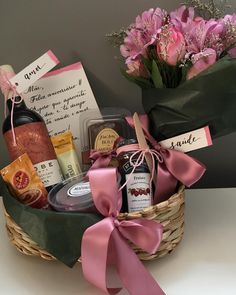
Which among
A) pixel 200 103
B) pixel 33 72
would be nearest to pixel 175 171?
pixel 200 103

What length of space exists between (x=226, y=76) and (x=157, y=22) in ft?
0.54

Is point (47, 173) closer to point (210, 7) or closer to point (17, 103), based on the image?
point (17, 103)

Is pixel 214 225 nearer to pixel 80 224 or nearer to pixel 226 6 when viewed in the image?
pixel 80 224

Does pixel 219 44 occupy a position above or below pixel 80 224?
above

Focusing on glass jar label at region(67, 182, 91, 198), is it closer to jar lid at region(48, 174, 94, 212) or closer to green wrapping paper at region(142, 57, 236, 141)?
jar lid at region(48, 174, 94, 212)

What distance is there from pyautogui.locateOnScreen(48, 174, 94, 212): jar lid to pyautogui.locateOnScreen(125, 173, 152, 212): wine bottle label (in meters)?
0.07

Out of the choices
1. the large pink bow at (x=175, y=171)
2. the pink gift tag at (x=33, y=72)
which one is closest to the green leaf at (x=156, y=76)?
the large pink bow at (x=175, y=171)

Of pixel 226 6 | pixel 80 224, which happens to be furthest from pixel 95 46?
pixel 80 224

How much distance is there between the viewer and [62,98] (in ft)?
3.31

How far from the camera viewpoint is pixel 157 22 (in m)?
0.84

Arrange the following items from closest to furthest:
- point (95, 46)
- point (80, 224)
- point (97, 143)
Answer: point (80, 224) → point (97, 143) → point (95, 46)

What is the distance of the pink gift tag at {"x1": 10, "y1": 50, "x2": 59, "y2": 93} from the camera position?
903mm

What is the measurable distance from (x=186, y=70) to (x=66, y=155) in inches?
10.9

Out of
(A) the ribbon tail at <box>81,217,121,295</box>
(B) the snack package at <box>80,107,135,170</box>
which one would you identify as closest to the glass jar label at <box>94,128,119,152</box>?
(B) the snack package at <box>80,107,135,170</box>
